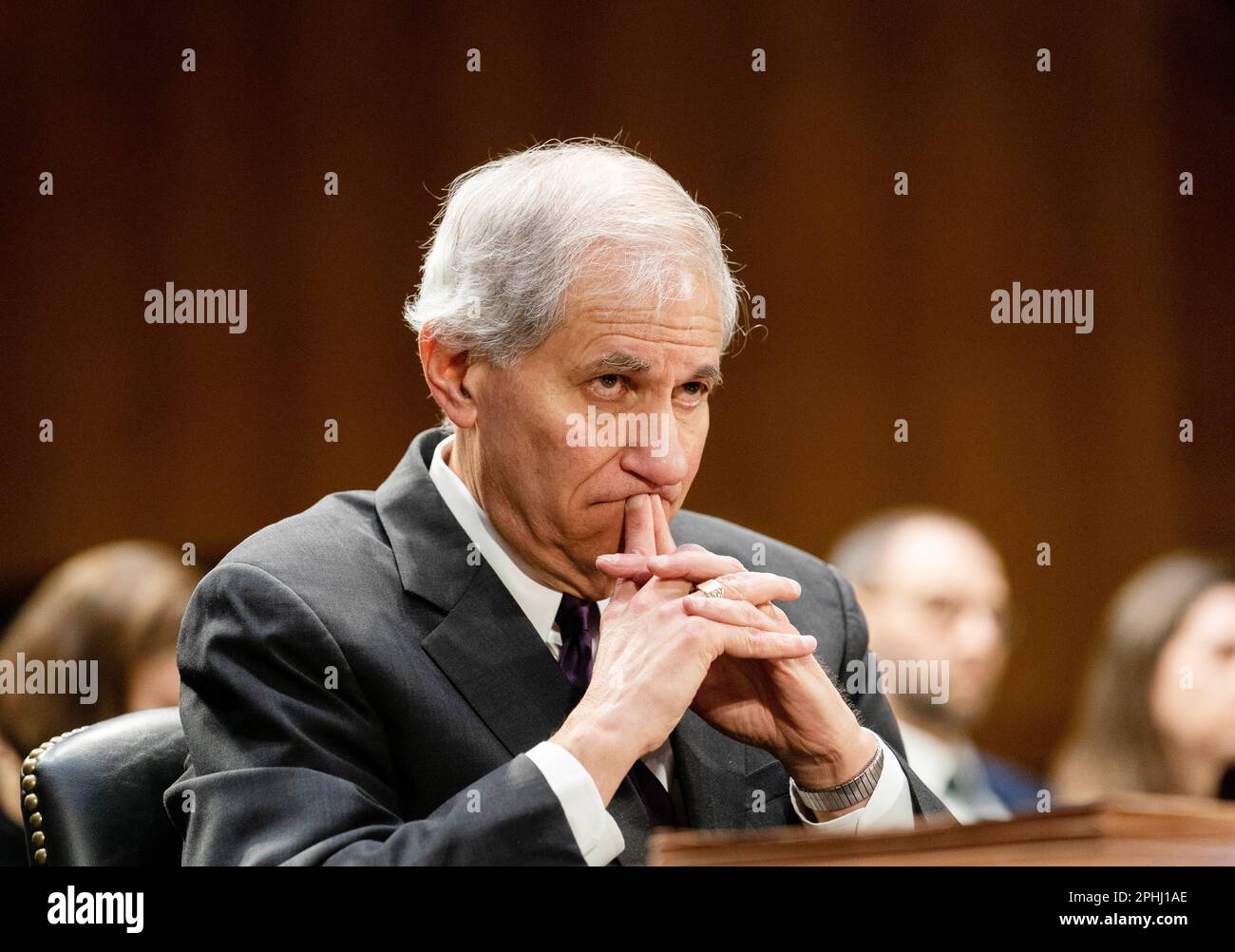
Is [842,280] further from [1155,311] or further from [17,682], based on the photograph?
[17,682]

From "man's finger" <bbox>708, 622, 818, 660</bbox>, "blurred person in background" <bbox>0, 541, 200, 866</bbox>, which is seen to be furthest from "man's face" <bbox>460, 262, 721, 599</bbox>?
"blurred person in background" <bbox>0, 541, 200, 866</bbox>

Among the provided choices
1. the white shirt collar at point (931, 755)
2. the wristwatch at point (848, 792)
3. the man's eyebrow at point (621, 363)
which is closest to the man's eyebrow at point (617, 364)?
the man's eyebrow at point (621, 363)

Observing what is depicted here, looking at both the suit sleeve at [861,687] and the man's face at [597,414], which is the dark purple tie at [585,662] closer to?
the man's face at [597,414]

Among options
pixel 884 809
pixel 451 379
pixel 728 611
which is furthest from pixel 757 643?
pixel 451 379

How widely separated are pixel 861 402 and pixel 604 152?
245cm

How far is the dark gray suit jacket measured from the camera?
1673 millimetres

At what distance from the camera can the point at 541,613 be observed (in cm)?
212

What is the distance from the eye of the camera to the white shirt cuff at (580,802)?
5.48 feet

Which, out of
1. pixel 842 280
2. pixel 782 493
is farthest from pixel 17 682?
pixel 842 280

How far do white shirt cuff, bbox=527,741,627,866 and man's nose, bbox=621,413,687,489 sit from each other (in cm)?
46

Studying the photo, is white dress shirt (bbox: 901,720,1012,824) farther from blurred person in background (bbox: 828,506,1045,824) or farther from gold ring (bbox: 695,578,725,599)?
gold ring (bbox: 695,578,725,599)

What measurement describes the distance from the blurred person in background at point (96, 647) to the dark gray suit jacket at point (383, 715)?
1.07m

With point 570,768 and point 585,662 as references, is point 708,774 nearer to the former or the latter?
point 585,662
